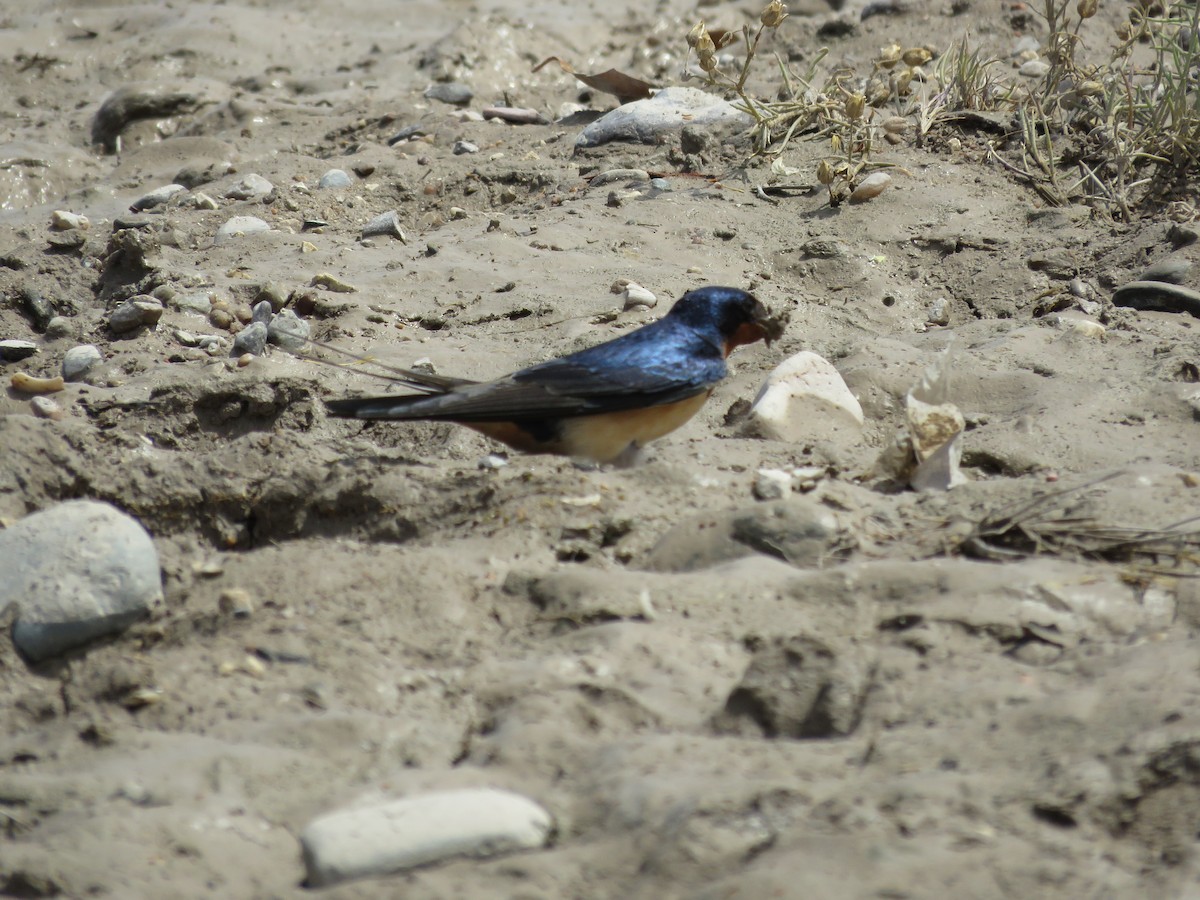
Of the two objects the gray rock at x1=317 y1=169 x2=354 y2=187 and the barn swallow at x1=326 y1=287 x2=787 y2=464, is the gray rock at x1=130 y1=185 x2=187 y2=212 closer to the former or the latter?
the gray rock at x1=317 y1=169 x2=354 y2=187

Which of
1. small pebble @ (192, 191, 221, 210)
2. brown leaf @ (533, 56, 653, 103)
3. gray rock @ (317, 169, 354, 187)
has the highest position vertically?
brown leaf @ (533, 56, 653, 103)

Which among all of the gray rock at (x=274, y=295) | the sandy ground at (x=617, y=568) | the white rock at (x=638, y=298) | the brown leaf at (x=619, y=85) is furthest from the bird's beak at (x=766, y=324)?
the brown leaf at (x=619, y=85)

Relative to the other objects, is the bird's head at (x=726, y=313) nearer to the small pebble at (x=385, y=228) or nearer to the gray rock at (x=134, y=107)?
the small pebble at (x=385, y=228)

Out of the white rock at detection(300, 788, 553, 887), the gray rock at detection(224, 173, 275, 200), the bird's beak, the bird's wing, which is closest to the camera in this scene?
the white rock at detection(300, 788, 553, 887)

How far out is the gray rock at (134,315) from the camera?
4.76 m

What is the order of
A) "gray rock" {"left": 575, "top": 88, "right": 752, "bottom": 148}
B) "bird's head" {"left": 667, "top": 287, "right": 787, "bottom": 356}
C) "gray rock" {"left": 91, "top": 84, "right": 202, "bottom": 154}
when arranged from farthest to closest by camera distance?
"gray rock" {"left": 91, "top": 84, "right": 202, "bottom": 154}, "gray rock" {"left": 575, "top": 88, "right": 752, "bottom": 148}, "bird's head" {"left": 667, "top": 287, "right": 787, "bottom": 356}

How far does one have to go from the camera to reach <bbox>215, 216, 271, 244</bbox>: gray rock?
18.7 ft

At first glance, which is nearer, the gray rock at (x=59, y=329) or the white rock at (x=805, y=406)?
the white rock at (x=805, y=406)

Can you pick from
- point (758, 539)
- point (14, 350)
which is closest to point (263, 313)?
point (14, 350)

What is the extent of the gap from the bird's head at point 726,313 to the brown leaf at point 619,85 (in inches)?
111

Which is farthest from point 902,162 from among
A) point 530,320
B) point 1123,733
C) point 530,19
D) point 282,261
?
point 1123,733

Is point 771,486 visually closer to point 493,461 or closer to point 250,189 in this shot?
point 493,461

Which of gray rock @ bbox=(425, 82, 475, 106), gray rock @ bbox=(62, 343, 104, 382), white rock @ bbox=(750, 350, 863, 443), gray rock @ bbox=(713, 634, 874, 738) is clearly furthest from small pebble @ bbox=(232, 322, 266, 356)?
gray rock @ bbox=(425, 82, 475, 106)

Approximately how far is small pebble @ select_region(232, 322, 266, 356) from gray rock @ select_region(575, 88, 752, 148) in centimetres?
243
